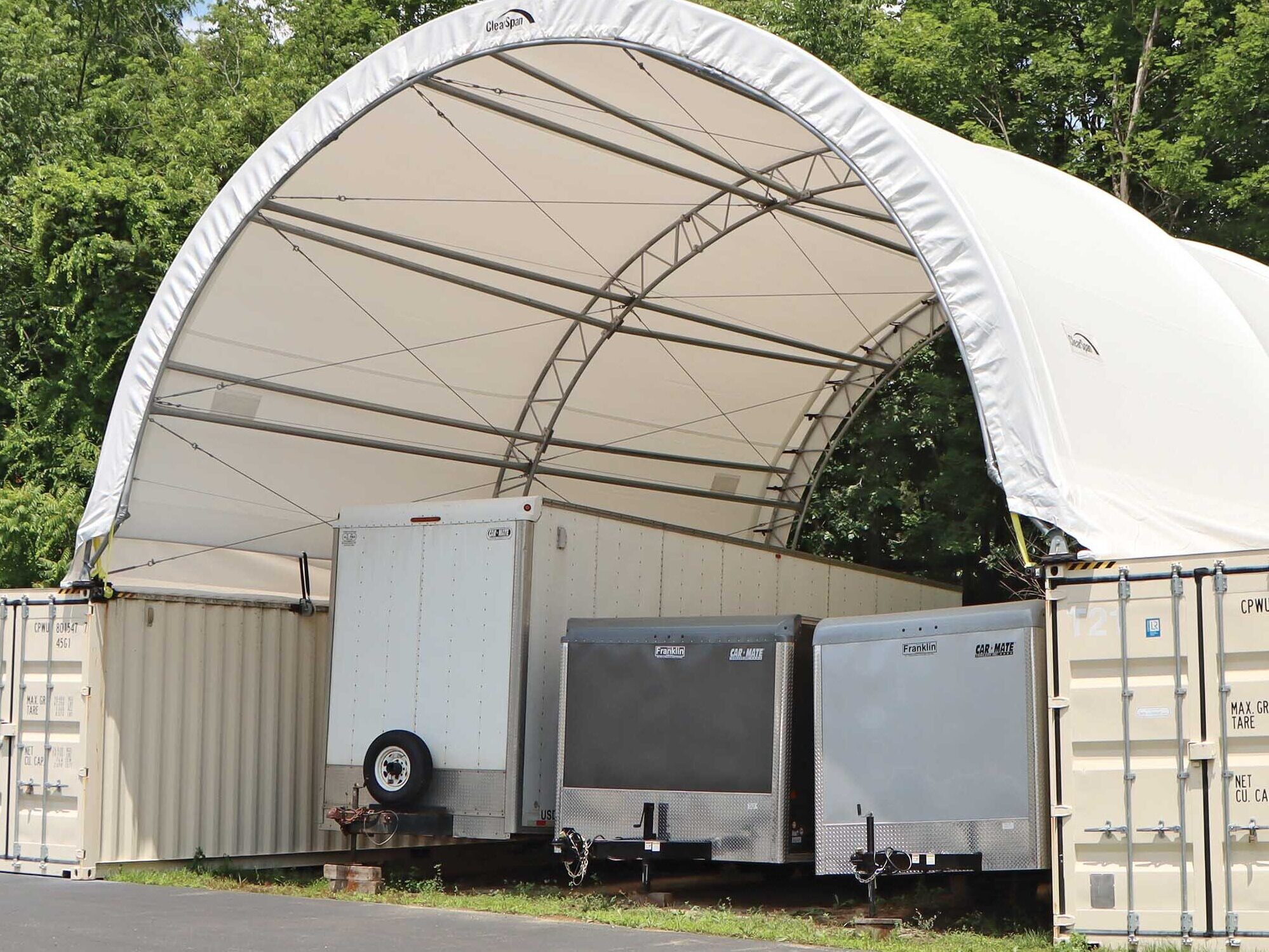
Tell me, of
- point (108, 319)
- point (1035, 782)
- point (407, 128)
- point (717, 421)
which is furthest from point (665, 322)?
point (108, 319)

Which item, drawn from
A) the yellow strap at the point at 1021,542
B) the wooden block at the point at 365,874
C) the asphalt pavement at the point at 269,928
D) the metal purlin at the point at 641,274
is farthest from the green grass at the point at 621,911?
the metal purlin at the point at 641,274

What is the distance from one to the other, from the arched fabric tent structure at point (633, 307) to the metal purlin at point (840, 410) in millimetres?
76

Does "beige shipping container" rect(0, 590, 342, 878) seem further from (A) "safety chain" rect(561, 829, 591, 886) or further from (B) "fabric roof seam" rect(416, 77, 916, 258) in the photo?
(B) "fabric roof seam" rect(416, 77, 916, 258)

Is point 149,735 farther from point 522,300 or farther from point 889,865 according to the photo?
point 889,865

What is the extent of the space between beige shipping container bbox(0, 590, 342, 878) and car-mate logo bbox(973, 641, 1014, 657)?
6.51 m

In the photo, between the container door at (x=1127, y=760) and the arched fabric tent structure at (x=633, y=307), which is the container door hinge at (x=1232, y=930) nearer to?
the container door at (x=1127, y=760)

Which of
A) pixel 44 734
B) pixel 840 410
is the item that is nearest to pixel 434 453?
pixel 44 734

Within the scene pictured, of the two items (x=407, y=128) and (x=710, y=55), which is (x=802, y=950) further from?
(x=407, y=128)

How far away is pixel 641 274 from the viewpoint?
18625 mm

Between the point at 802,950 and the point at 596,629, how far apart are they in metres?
3.95

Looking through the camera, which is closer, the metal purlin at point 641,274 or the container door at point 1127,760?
the container door at point 1127,760

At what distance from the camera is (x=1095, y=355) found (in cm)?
1195

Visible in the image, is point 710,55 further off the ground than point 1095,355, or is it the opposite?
point 710,55

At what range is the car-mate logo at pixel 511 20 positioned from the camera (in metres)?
13.3
